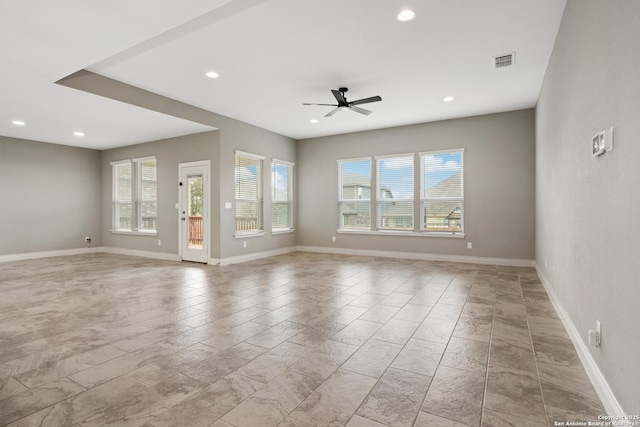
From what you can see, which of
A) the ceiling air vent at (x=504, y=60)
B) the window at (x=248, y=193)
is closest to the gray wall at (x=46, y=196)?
the window at (x=248, y=193)

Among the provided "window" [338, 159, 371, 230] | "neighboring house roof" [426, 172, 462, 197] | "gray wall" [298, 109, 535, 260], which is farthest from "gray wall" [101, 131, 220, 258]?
"neighboring house roof" [426, 172, 462, 197]

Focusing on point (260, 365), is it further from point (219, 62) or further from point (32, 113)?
point (32, 113)

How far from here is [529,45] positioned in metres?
3.86

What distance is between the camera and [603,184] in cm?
202

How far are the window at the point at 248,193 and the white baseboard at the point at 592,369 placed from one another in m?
5.85

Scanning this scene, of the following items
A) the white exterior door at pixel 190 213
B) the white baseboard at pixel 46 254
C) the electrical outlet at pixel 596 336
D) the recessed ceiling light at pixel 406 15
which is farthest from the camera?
the white baseboard at pixel 46 254

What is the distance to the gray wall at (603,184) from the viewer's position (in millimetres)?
1558

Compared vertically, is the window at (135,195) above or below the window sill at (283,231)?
above

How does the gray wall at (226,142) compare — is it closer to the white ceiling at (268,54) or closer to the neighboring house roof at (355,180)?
the white ceiling at (268,54)

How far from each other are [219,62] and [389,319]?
146 inches

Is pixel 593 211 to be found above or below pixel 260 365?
above

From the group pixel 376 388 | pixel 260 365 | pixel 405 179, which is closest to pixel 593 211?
pixel 376 388

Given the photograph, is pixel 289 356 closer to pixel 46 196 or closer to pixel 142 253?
pixel 142 253

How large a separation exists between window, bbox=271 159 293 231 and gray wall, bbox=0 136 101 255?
5.01 m
